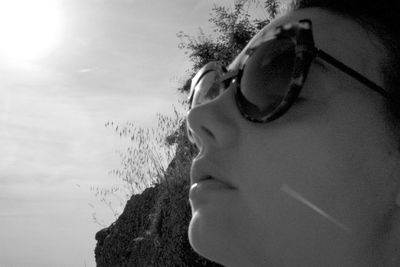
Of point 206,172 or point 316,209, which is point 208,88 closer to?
point 206,172

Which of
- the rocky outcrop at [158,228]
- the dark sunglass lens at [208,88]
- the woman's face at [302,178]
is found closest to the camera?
the woman's face at [302,178]

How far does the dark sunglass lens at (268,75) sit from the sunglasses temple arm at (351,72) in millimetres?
83

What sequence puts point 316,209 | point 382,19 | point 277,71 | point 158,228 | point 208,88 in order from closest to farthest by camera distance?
point 316,209 < point 277,71 < point 382,19 < point 208,88 < point 158,228

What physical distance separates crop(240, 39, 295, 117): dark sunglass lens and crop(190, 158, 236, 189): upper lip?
6.8 inches

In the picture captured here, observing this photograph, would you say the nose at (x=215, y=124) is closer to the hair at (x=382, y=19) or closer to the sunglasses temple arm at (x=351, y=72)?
the sunglasses temple arm at (x=351, y=72)

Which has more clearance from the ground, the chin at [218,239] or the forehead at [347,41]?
the forehead at [347,41]

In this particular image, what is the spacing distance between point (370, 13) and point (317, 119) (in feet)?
1.52

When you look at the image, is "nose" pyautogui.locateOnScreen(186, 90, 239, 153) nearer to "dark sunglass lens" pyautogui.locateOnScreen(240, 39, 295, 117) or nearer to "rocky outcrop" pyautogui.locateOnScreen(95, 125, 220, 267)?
"dark sunglass lens" pyautogui.locateOnScreen(240, 39, 295, 117)

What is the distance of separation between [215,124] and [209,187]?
0.16 metres

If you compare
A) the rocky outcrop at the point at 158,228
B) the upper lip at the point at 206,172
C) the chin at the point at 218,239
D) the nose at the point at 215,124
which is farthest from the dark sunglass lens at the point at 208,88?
the rocky outcrop at the point at 158,228

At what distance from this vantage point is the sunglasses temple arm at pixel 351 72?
129cm

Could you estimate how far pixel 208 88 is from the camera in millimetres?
1644

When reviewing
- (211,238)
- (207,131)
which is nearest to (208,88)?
(207,131)

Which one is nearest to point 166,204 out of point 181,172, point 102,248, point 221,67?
point 181,172
